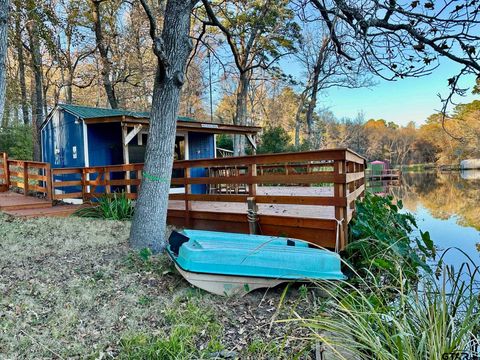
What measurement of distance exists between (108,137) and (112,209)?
394 cm

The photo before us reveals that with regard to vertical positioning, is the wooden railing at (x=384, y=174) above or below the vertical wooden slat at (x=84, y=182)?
below

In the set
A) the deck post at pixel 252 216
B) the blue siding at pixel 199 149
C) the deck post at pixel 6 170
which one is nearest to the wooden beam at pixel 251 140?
the blue siding at pixel 199 149

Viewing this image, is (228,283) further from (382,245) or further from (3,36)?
(3,36)

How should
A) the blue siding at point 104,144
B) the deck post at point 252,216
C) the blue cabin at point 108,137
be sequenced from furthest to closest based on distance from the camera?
the blue siding at point 104,144 → the blue cabin at point 108,137 → the deck post at point 252,216

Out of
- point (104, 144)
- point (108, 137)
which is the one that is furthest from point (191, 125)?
point (104, 144)

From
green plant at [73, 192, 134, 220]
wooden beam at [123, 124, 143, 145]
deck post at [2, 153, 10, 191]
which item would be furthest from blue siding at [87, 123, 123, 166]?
deck post at [2, 153, 10, 191]

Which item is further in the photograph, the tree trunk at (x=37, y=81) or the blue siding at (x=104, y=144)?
the tree trunk at (x=37, y=81)

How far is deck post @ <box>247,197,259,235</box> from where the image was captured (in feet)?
15.0

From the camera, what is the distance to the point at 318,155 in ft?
12.9

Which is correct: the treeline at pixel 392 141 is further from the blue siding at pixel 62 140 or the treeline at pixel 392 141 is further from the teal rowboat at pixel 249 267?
the teal rowboat at pixel 249 267

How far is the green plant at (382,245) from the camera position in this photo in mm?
3111

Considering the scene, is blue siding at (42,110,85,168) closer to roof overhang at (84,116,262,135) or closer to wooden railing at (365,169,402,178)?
roof overhang at (84,116,262,135)

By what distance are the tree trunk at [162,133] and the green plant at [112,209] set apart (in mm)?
2150

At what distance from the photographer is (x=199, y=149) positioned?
11094mm
